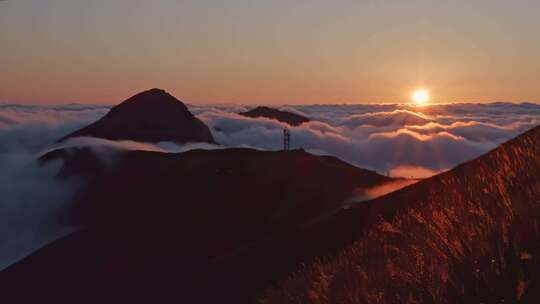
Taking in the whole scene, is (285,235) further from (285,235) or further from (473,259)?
(473,259)

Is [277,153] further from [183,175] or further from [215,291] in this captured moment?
[215,291]

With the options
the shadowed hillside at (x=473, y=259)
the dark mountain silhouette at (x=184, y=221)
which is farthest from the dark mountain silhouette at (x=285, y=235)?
the dark mountain silhouette at (x=184, y=221)

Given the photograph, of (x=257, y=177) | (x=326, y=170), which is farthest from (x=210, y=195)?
(x=326, y=170)

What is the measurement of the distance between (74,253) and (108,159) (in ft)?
161

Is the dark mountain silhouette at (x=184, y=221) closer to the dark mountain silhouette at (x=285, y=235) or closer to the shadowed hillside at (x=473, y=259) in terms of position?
the dark mountain silhouette at (x=285, y=235)

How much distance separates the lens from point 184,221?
130 meters

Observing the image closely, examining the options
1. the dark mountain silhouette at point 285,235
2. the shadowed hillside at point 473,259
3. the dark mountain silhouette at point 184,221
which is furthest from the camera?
the dark mountain silhouette at point 184,221

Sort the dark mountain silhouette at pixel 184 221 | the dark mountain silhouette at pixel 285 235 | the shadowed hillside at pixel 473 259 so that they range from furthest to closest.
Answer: the dark mountain silhouette at pixel 184 221
the dark mountain silhouette at pixel 285 235
the shadowed hillside at pixel 473 259

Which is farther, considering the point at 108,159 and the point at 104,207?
the point at 108,159

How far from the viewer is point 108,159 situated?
177875mm

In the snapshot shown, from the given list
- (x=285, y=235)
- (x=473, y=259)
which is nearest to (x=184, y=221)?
(x=285, y=235)

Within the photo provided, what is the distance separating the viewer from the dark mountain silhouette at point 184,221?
110 meters

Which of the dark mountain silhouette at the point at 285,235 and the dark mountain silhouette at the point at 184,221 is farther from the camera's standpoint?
the dark mountain silhouette at the point at 184,221

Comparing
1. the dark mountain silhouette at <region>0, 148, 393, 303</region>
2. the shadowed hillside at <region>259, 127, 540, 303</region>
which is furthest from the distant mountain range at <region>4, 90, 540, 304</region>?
the dark mountain silhouette at <region>0, 148, 393, 303</region>
